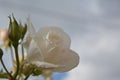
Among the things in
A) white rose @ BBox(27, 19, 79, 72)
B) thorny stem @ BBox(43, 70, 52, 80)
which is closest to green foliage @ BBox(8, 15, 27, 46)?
white rose @ BBox(27, 19, 79, 72)

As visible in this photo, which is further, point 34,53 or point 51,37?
point 51,37

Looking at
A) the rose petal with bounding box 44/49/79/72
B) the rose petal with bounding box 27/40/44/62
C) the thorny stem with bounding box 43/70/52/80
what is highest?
the rose petal with bounding box 27/40/44/62

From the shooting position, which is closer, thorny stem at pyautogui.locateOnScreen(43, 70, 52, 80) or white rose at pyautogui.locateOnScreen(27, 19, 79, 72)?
white rose at pyautogui.locateOnScreen(27, 19, 79, 72)

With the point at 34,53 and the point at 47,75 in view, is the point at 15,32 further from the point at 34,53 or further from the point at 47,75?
the point at 47,75

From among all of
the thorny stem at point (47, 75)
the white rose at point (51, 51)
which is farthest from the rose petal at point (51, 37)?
the thorny stem at point (47, 75)

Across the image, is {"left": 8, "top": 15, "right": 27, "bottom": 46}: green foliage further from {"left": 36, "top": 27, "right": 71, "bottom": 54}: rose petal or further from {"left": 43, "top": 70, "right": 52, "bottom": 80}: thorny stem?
{"left": 43, "top": 70, "right": 52, "bottom": 80}: thorny stem

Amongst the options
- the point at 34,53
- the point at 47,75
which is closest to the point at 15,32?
the point at 34,53

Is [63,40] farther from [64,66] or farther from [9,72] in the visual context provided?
[9,72]

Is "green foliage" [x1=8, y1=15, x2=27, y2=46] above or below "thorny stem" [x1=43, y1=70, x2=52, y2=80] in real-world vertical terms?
above
